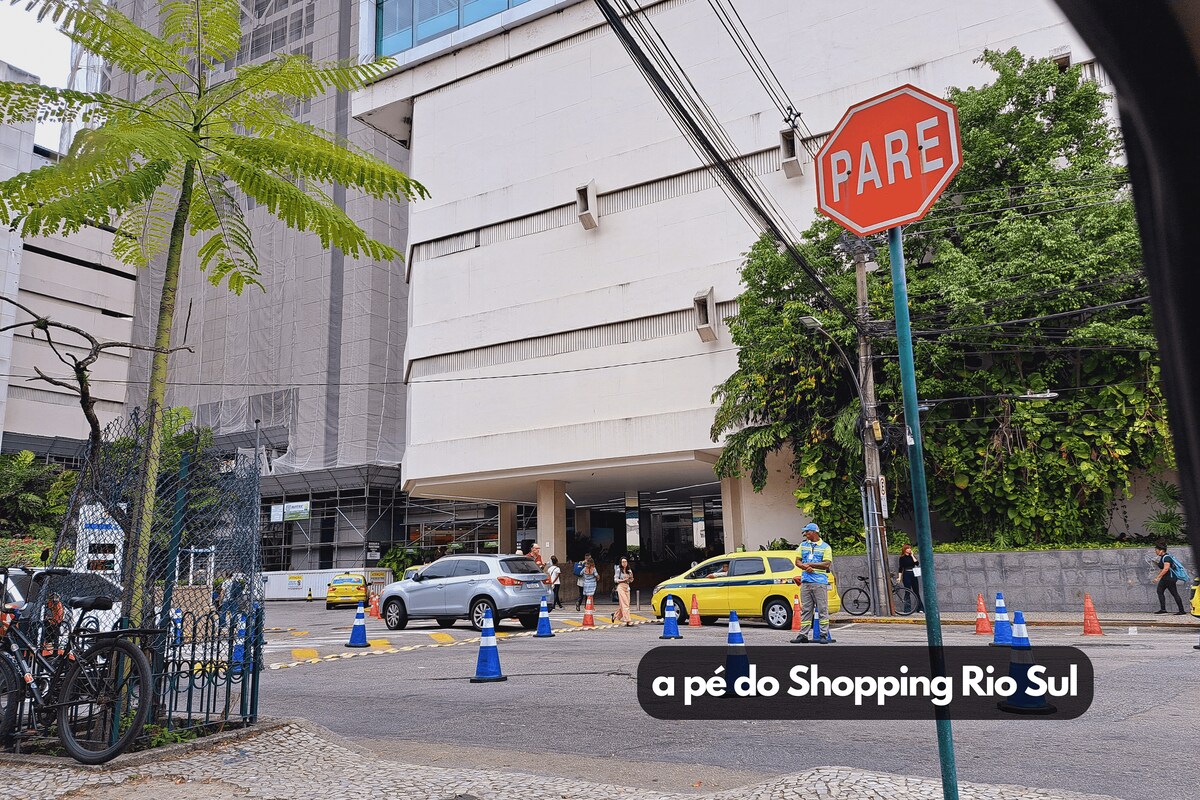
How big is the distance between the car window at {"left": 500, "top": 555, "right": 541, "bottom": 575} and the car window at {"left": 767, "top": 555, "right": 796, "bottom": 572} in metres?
5.29

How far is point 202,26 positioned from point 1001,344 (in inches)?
806

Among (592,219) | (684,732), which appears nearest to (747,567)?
(684,732)

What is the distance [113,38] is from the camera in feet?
23.5

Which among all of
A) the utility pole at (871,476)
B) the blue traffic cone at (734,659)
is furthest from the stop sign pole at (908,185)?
the utility pole at (871,476)

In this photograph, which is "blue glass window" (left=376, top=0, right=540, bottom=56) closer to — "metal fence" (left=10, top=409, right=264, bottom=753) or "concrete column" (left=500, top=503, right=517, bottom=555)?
"concrete column" (left=500, top=503, right=517, bottom=555)

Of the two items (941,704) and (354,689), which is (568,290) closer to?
(354,689)

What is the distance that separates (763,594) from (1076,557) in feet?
28.3

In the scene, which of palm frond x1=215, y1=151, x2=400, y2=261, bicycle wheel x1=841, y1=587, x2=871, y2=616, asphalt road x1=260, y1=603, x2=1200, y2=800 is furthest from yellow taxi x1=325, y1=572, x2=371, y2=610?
palm frond x1=215, y1=151, x2=400, y2=261

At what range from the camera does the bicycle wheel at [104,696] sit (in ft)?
21.0

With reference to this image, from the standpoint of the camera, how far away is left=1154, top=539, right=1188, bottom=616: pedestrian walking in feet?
63.7

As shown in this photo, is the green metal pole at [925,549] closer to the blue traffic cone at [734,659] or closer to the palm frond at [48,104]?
the blue traffic cone at [734,659]

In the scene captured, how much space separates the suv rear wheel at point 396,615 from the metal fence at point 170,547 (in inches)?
507

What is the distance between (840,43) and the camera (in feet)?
96.6

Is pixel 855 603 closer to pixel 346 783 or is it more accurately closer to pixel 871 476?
pixel 871 476
